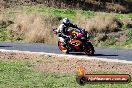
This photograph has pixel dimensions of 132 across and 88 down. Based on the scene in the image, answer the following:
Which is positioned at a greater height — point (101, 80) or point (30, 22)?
point (101, 80)

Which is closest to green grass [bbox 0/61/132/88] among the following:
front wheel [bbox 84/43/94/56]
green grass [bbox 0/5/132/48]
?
front wheel [bbox 84/43/94/56]

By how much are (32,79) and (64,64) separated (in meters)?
4.12

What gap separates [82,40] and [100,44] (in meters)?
6.82

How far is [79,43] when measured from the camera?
71.3ft

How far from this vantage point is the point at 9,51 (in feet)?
74.5

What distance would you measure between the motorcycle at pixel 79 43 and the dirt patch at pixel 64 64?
1.37m

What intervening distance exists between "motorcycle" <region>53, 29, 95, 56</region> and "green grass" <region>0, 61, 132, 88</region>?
473 centimetres

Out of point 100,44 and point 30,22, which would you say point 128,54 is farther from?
point 30,22

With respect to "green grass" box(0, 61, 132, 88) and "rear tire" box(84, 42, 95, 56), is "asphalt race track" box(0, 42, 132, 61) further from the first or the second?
"green grass" box(0, 61, 132, 88)

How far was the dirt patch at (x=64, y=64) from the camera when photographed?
55.2ft

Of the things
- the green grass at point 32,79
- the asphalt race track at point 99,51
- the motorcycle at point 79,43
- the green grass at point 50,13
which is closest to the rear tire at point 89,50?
the motorcycle at point 79,43

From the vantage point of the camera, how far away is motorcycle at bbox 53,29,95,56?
21484 mm

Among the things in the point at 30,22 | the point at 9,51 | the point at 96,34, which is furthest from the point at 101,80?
the point at 30,22

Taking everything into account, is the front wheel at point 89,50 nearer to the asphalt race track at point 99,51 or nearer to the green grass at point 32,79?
the asphalt race track at point 99,51
